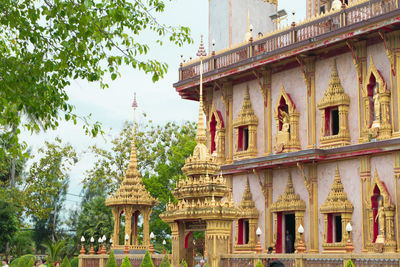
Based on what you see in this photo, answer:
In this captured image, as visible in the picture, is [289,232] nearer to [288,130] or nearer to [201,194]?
[288,130]

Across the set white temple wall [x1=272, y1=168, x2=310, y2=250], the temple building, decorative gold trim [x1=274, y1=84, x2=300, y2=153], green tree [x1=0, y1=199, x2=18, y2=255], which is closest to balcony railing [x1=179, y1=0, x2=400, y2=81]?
the temple building

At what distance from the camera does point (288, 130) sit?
26344 millimetres

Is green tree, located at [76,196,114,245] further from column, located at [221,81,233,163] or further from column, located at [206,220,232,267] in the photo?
column, located at [206,220,232,267]

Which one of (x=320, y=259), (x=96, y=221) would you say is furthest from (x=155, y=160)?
(x=320, y=259)

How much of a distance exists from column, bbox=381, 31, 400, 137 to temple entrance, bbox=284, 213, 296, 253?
19.1 ft

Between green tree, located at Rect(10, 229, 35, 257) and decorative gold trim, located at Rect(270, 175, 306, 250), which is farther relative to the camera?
green tree, located at Rect(10, 229, 35, 257)

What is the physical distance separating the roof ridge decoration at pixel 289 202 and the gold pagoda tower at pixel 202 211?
17.8 feet

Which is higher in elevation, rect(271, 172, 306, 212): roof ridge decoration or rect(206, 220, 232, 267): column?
rect(271, 172, 306, 212): roof ridge decoration

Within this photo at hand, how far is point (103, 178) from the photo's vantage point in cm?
4381

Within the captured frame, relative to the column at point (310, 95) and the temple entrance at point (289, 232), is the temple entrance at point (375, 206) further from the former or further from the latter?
the temple entrance at point (289, 232)

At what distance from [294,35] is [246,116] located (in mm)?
4412

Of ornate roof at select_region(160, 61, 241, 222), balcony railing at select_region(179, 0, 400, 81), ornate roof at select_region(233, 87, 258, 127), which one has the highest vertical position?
balcony railing at select_region(179, 0, 400, 81)

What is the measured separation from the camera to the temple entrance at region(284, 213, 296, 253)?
2566 cm

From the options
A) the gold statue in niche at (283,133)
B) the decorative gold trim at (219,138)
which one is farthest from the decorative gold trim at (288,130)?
the decorative gold trim at (219,138)
